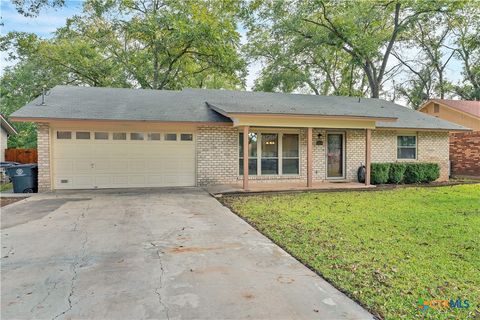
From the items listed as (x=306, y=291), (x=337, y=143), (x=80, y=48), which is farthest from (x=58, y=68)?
(x=306, y=291)

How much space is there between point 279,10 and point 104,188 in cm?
1588

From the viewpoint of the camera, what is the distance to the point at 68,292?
333 cm

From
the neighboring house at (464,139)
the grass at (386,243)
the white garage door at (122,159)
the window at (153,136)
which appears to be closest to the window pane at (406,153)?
the grass at (386,243)

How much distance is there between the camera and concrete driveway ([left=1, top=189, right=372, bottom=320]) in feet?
9.87

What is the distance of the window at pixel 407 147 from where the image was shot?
14.2 m

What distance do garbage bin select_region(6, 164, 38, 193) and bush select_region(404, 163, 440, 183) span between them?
46.2 ft

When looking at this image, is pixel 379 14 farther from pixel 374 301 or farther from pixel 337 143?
pixel 374 301

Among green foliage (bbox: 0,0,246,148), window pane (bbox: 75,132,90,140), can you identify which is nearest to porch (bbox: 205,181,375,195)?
window pane (bbox: 75,132,90,140)

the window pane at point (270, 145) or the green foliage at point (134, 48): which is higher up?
the green foliage at point (134, 48)

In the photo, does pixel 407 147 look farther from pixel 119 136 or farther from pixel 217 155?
pixel 119 136

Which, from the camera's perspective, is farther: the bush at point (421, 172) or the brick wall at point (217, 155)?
the bush at point (421, 172)

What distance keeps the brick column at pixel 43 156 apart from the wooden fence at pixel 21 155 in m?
7.36

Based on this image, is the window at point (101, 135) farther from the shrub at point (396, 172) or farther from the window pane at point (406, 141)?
the window pane at point (406, 141)

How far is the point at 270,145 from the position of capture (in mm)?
12562
